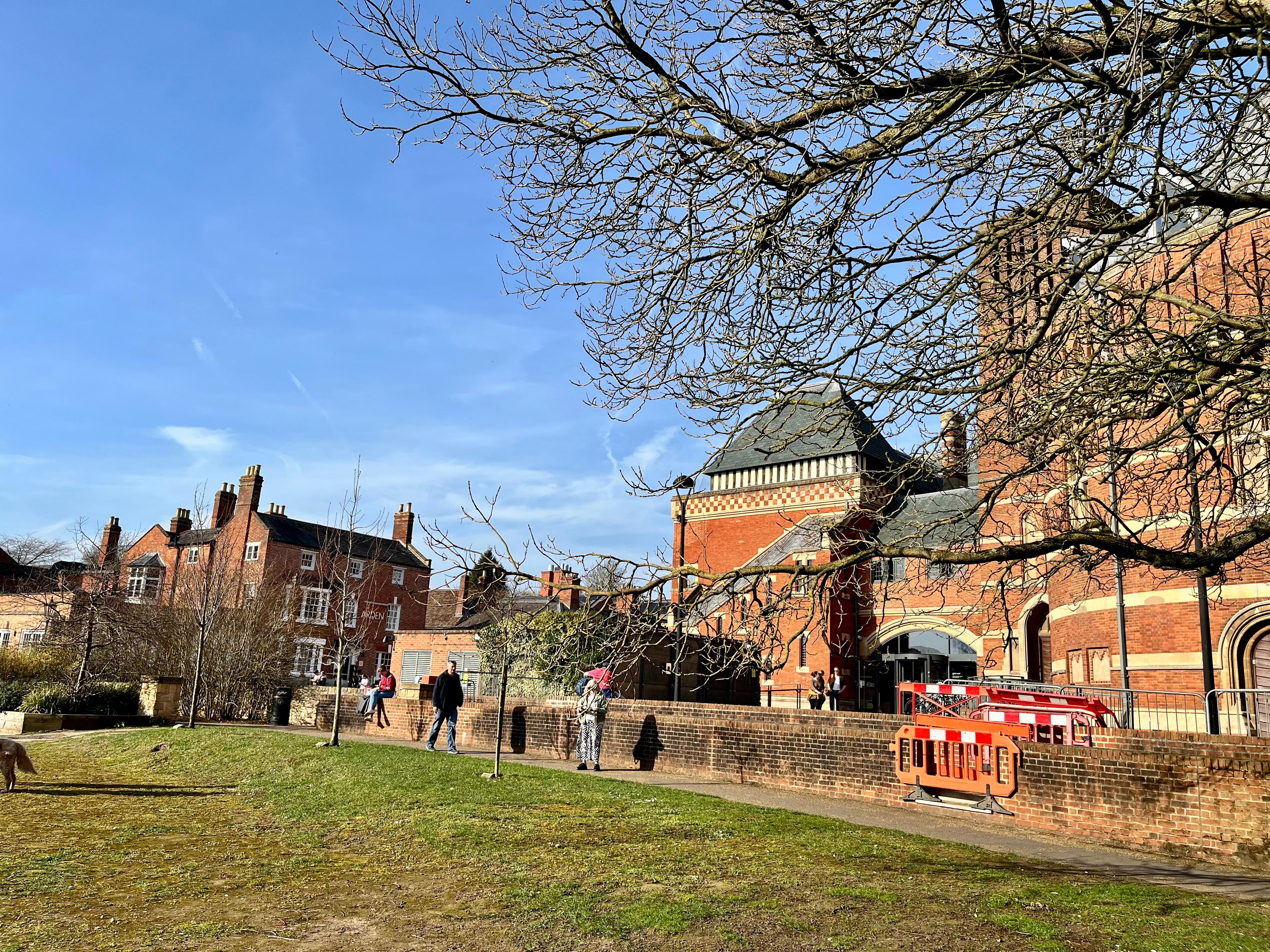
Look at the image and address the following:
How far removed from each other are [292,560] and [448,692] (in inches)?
1364

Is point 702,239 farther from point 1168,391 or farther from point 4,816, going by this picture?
point 4,816

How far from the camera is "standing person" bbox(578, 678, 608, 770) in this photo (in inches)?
584

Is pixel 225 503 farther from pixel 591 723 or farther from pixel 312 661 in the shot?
pixel 591 723

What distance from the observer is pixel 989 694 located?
12.8 meters

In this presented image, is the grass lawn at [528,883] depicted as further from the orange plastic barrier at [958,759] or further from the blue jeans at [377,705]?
the blue jeans at [377,705]

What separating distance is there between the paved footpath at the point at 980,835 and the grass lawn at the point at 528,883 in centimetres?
58

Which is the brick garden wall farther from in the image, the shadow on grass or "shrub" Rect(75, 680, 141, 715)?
"shrub" Rect(75, 680, 141, 715)

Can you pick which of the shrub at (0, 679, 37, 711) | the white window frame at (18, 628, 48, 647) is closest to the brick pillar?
the shrub at (0, 679, 37, 711)

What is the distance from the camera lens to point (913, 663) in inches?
1433

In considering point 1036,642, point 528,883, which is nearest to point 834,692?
point 1036,642

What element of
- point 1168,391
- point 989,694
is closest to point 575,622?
point 1168,391

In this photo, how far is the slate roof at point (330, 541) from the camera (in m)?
47.6

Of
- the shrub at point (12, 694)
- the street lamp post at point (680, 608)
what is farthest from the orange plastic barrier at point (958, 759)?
the shrub at point (12, 694)

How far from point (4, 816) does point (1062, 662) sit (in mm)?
23868
